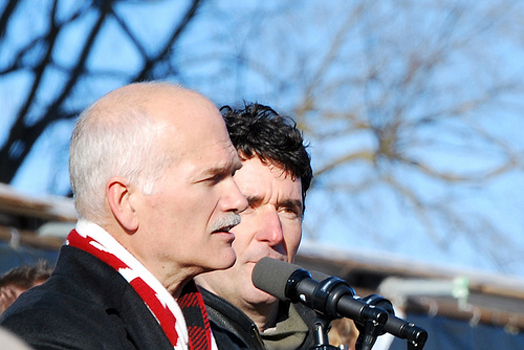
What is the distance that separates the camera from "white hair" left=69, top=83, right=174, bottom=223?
214cm

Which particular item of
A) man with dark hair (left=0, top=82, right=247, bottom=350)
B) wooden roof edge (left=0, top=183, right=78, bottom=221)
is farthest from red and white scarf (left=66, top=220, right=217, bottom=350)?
wooden roof edge (left=0, top=183, right=78, bottom=221)

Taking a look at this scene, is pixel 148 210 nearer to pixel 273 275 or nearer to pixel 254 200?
pixel 273 275

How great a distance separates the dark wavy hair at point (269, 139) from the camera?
10.6 ft

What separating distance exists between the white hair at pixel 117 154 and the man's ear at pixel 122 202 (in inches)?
0.7

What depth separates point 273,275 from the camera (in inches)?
101

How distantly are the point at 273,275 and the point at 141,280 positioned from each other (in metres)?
0.55

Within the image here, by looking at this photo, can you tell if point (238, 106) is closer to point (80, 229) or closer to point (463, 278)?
point (80, 229)

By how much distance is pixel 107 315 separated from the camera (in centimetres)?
200

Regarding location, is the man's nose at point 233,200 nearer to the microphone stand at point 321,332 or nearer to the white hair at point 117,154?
the white hair at point 117,154

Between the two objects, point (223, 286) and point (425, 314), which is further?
point (425, 314)

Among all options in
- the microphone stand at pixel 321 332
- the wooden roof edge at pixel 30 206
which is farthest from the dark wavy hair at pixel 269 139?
the wooden roof edge at pixel 30 206

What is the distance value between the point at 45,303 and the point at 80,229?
0.97 ft

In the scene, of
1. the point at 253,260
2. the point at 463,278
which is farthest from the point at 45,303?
the point at 463,278

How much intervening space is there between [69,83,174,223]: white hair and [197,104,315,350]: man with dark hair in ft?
3.00
